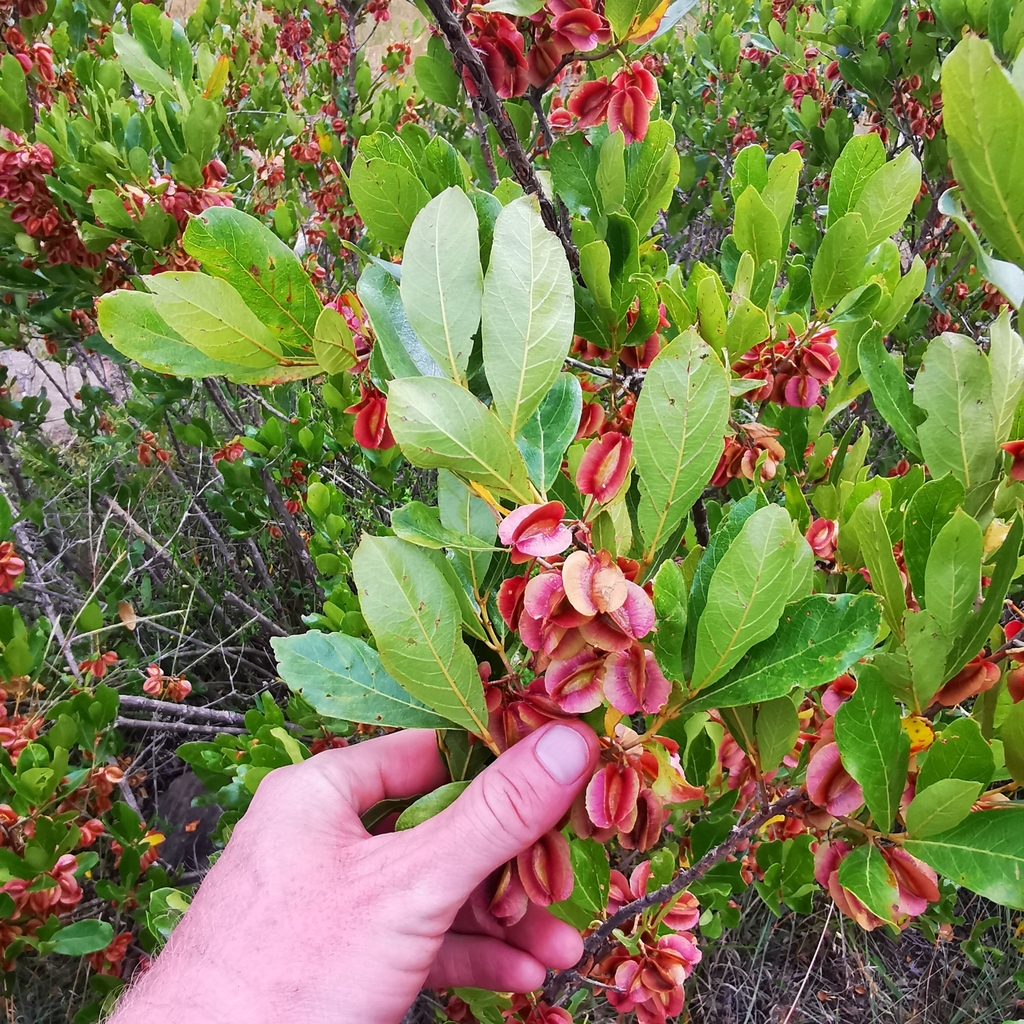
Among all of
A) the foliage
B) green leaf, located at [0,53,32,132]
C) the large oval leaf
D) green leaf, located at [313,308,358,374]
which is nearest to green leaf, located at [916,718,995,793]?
the foliage

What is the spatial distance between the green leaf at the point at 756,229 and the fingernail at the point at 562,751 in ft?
2.29

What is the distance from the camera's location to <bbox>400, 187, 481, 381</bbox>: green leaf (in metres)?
0.57

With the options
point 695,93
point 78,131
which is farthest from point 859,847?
point 695,93

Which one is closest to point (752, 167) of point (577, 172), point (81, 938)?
point (577, 172)

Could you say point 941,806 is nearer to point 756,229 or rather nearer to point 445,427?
point 445,427

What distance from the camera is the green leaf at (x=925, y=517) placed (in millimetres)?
613

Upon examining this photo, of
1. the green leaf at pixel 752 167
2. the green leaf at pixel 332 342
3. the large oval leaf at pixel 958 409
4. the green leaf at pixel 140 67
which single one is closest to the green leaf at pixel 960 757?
the large oval leaf at pixel 958 409

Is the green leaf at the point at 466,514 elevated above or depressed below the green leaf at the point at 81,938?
above

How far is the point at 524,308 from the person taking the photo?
552 millimetres

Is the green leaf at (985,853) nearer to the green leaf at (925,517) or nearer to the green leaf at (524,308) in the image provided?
the green leaf at (925,517)

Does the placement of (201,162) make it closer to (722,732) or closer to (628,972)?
(722,732)

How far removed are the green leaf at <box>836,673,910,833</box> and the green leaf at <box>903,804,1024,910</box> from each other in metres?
0.06

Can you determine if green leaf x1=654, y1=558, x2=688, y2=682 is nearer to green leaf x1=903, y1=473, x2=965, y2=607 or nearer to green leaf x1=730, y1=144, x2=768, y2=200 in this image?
green leaf x1=903, y1=473, x2=965, y2=607

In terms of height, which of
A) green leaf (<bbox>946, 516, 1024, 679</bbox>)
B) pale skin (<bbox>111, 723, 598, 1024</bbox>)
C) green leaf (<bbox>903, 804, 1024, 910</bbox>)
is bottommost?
pale skin (<bbox>111, 723, 598, 1024</bbox>)
